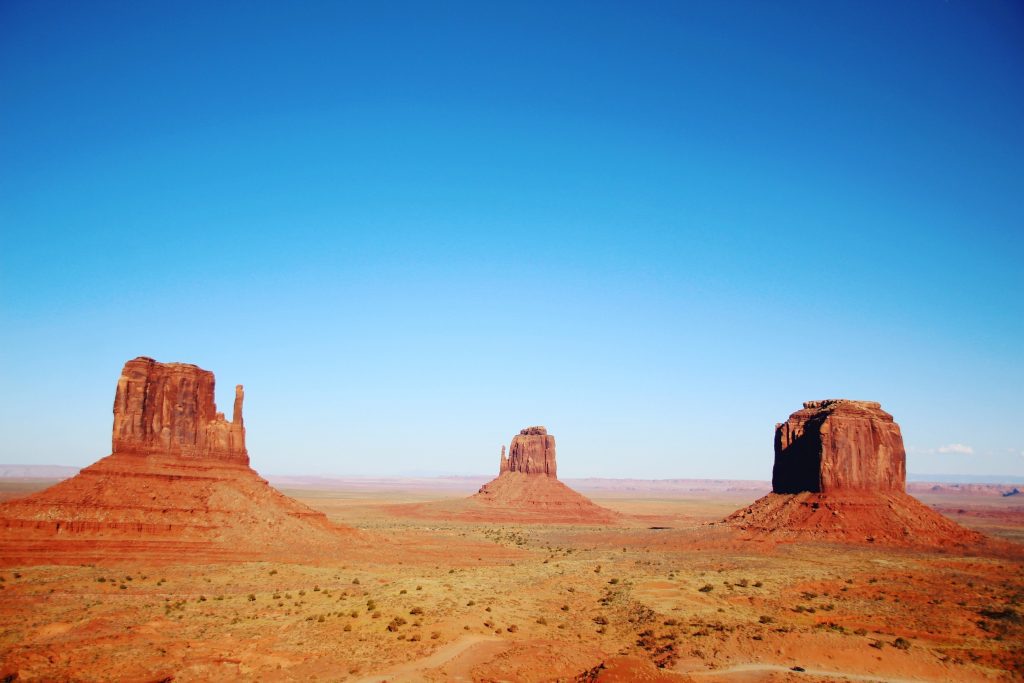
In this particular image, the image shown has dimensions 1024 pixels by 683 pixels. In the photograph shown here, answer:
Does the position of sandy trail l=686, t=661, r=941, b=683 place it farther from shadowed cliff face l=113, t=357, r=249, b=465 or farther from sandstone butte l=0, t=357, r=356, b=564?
shadowed cliff face l=113, t=357, r=249, b=465

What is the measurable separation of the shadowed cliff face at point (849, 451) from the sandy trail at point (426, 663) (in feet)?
178

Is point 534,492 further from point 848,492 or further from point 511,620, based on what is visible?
point 511,620

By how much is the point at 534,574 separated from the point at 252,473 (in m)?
24.9

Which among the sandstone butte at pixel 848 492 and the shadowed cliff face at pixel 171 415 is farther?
the sandstone butte at pixel 848 492

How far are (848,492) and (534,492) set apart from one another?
5835 centimetres

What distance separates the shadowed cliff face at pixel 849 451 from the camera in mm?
69125

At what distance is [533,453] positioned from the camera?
125 m

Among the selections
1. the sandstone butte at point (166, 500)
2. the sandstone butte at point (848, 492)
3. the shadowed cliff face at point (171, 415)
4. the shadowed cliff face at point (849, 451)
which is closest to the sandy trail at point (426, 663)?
the sandstone butte at point (166, 500)

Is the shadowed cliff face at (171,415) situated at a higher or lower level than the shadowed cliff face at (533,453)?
higher

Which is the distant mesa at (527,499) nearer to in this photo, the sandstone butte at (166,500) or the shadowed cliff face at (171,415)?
the sandstone butte at (166,500)

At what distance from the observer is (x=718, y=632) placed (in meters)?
28.7

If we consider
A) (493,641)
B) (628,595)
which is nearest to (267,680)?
(493,641)

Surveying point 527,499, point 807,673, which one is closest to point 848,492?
point 807,673

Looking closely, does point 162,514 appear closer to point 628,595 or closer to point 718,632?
point 628,595
